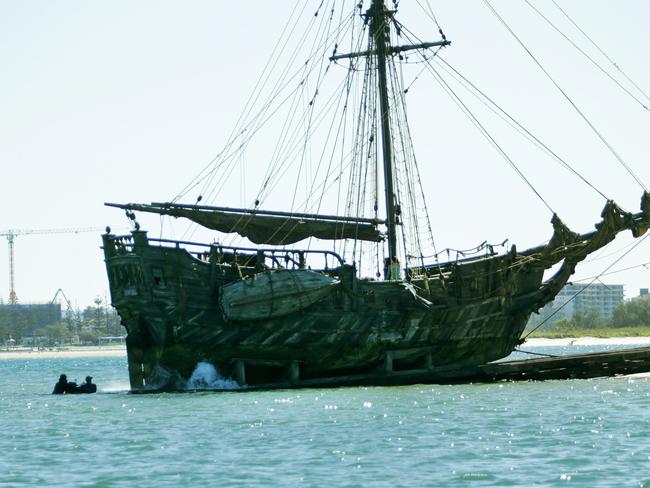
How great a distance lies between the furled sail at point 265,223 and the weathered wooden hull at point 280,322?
242cm

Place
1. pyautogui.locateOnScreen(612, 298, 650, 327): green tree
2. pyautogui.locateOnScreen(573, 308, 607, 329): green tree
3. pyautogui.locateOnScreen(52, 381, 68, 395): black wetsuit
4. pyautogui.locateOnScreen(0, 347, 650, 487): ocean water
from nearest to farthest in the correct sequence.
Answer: pyautogui.locateOnScreen(0, 347, 650, 487): ocean water, pyautogui.locateOnScreen(52, 381, 68, 395): black wetsuit, pyautogui.locateOnScreen(612, 298, 650, 327): green tree, pyautogui.locateOnScreen(573, 308, 607, 329): green tree

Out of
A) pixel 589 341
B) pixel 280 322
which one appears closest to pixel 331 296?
pixel 280 322

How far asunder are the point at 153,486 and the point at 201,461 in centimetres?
240

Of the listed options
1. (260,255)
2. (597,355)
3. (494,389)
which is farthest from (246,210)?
(597,355)

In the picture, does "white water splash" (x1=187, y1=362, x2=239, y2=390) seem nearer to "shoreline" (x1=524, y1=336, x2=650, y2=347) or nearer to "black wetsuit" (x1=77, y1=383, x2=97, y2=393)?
"black wetsuit" (x1=77, y1=383, x2=97, y2=393)

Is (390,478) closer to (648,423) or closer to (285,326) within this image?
(648,423)

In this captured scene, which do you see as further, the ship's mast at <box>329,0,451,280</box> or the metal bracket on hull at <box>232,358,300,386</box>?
the ship's mast at <box>329,0,451,280</box>

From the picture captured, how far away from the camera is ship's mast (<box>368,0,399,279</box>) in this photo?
1625 inches

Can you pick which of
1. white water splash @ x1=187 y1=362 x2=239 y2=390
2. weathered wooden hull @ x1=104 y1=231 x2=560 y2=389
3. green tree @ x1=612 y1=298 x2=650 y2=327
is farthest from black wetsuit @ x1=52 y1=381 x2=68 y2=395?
green tree @ x1=612 y1=298 x2=650 y2=327

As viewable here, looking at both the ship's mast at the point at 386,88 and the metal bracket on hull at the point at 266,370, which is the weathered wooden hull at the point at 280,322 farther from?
the ship's mast at the point at 386,88

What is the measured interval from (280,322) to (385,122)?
29.1ft

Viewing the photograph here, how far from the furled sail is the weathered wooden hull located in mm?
2420

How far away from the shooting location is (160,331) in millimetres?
36625

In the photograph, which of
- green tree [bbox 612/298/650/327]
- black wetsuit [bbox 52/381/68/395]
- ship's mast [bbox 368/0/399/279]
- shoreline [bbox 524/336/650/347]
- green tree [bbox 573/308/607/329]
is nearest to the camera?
ship's mast [bbox 368/0/399/279]
